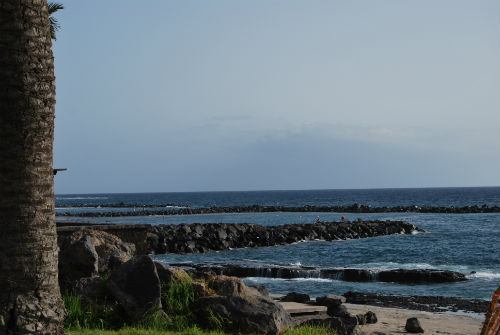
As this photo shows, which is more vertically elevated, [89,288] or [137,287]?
[137,287]

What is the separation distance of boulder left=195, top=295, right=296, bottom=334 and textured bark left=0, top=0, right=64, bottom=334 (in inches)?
108

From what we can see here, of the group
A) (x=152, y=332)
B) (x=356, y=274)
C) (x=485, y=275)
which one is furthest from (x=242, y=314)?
(x=485, y=275)

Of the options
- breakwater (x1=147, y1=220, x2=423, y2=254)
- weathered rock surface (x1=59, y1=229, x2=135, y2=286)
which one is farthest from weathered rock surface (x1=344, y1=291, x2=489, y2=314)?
breakwater (x1=147, y1=220, x2=423, y2=254)

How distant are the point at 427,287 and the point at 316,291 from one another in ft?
17.1

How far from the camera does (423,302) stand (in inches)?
824

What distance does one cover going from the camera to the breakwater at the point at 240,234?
132 feet

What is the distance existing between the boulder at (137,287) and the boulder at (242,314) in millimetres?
784

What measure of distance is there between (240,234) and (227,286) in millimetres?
35372

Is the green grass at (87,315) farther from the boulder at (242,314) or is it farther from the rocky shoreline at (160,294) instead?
the boulder at (242,314)

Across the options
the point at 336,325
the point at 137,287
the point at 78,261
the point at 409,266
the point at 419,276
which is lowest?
the point at 409,266

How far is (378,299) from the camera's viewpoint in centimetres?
2100

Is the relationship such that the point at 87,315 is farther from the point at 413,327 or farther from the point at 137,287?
the point at 413,327

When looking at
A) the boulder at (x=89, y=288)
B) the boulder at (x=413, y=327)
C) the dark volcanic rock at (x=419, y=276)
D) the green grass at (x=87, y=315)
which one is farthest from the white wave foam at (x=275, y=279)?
the green grass at (x=87, y=315)

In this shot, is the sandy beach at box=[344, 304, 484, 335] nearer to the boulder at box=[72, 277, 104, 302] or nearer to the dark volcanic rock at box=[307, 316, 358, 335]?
the dark volcanic rock at box=[307, 316, 358, 335]
